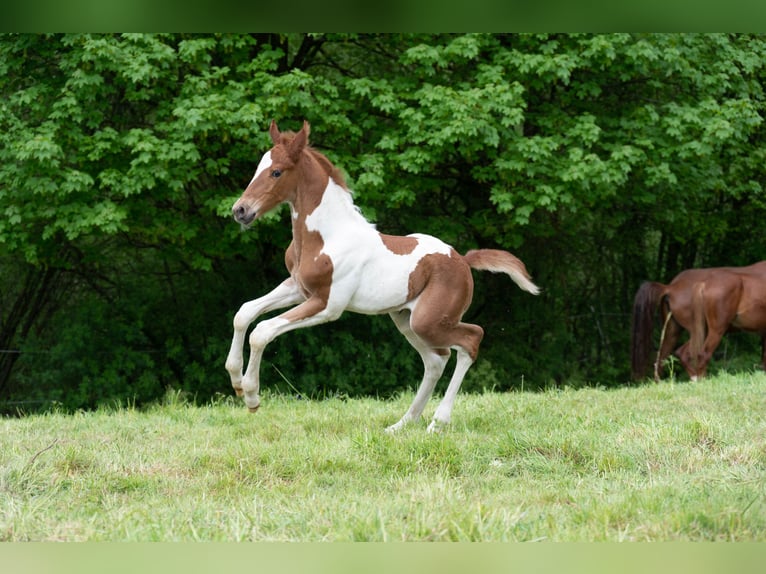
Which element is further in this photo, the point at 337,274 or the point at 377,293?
the point at 377,293

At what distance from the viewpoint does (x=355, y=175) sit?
12.6 meters

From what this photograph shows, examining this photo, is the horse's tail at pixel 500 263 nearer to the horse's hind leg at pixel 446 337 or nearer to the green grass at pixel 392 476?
the horse's hind leg at pixel 446 337

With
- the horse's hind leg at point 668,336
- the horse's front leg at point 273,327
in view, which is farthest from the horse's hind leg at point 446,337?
the horse's hind leg at point 668,336

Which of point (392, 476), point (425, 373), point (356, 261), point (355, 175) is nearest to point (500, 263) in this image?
point (425, 373)

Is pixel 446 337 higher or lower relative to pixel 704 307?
higher

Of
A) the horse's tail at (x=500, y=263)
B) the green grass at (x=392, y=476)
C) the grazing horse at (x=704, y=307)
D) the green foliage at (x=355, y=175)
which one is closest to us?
the green grass at (x=392, y=476)

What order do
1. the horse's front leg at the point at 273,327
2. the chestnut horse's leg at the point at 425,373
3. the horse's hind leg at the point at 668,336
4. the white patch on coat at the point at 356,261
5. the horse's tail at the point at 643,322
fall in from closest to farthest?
the horse's front leg at the point at 273,327 < the white patch on coat at the point at 356,261 < the chestnut horse's leg at the point at 425,373 < the horse's tail at the point at 643,322 < the horse's hind leg at the point at 668,336

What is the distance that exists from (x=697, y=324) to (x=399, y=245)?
7.86 metres

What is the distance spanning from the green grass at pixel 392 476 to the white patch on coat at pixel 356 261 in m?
0.94

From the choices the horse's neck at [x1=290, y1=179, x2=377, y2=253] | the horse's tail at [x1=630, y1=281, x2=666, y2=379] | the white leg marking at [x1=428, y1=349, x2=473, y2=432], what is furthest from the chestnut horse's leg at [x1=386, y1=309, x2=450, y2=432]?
the horse's tail at [x1=630, y1=281, x2=666, y2=379]

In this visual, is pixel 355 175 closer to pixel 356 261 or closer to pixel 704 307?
pixel 704 307

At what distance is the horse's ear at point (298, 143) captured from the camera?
5676 millimetres

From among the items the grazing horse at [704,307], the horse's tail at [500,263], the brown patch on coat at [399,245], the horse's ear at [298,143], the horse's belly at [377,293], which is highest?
the horse's ear at [298,143]
